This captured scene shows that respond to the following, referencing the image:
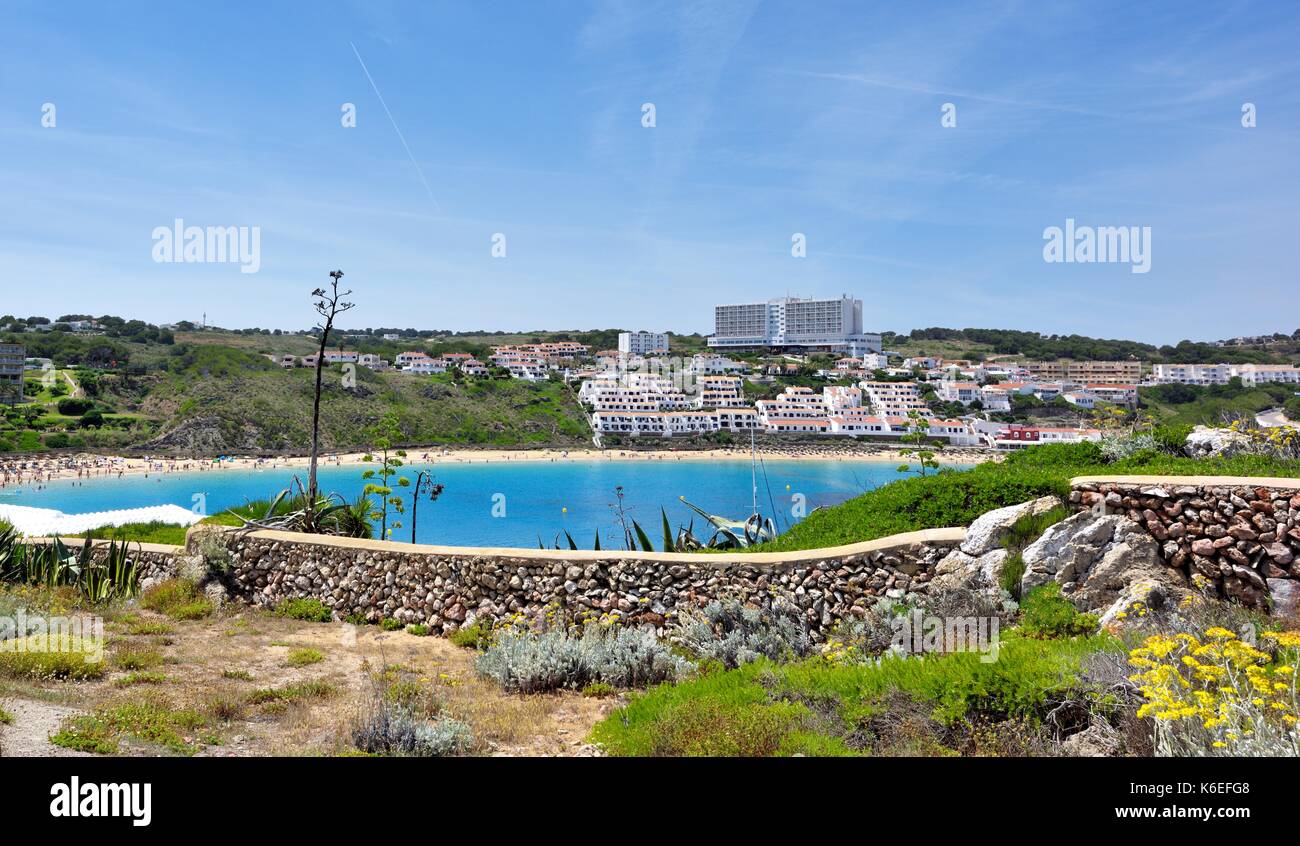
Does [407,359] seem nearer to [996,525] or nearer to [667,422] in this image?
[667,422]

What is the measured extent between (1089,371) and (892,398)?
43.0 m

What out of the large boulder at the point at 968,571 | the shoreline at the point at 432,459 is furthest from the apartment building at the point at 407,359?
the large boulder at the point at 968,571

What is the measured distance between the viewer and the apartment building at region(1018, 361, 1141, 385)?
108938 mm

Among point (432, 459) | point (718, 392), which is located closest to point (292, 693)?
point (432, 459)

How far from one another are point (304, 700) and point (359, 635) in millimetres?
2543

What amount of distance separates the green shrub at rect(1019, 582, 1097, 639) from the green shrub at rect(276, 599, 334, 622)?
747 cm

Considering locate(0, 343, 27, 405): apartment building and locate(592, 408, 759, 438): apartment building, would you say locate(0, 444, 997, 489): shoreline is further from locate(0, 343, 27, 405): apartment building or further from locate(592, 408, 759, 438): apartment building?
locate(0, 343, 27, 405): apartment building

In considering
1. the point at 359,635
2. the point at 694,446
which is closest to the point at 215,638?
the point at 359,635

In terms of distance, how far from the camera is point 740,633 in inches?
262

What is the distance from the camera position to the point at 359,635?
8.05 m

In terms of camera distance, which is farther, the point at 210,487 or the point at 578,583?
the point at 210,487

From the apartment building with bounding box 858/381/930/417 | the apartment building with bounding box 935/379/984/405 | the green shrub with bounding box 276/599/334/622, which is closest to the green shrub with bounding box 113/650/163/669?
the green shrub with bounding box 276/599/334/622
